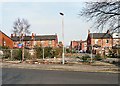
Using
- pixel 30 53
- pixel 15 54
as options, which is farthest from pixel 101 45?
pixel 15 54

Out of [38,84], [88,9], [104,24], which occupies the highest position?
[88,9]

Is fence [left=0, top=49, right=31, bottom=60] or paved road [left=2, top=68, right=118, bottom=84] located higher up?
fence [left=0, top=49, right=31, bottom=60]

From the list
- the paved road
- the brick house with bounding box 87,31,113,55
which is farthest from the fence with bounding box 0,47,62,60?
the paved road

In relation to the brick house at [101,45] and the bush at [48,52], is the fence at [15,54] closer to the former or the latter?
the bush at [48,52]

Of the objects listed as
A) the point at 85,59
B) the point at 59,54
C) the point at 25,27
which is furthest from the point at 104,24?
the point at 25,27

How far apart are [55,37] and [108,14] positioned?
304 ft

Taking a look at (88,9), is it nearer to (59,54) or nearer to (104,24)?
(104,24)

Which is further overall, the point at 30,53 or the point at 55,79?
the point at 30,53

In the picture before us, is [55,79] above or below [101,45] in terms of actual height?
below

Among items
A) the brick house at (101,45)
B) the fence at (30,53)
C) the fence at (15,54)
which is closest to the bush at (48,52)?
the fence at (30,53)

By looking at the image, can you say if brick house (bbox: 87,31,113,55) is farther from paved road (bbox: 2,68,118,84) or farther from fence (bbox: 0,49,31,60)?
paved road (bbox: 2,68,118,84)

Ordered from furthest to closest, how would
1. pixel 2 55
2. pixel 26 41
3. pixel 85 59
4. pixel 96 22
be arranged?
pixel 26 41, pixel 2 55, pixel 85 59, pixel 96 22

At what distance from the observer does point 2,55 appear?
42.1 m

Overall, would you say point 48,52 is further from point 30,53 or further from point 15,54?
point 15,54
